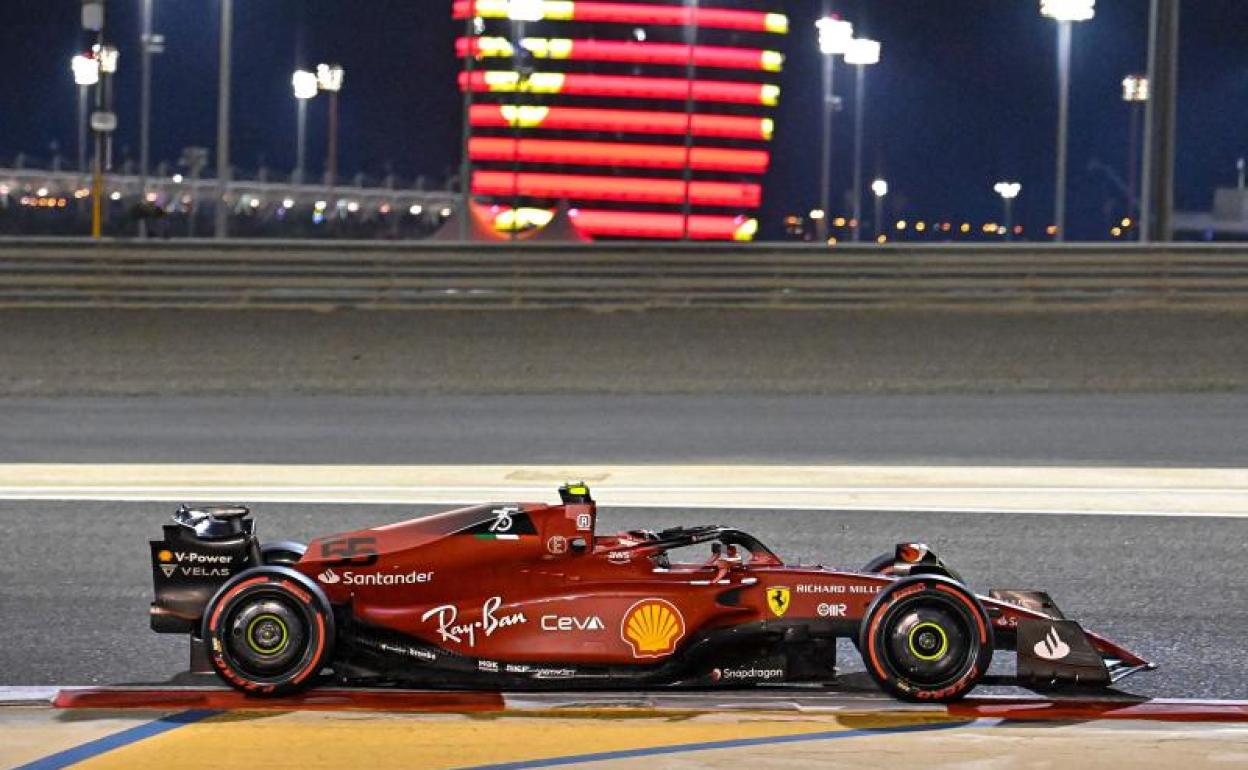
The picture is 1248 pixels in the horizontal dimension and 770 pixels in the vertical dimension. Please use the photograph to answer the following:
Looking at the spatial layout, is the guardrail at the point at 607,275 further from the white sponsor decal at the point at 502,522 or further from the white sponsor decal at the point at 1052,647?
the white sponsor decal at the point at 1052,647

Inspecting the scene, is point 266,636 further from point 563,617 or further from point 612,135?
point 612,135

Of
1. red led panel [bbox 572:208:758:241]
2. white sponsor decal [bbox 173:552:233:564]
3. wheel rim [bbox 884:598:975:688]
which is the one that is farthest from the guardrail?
red led panel [bbox 572:208:758:241]

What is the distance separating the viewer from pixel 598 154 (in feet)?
402

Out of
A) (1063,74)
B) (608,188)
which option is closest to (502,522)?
(1063,74)

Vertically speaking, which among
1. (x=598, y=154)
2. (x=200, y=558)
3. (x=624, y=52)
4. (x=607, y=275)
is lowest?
(x=200, y=558)

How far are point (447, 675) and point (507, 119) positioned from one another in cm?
11708

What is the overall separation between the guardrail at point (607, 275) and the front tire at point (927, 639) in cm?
1642

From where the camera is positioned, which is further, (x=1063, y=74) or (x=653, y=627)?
(x=1063, y=74)

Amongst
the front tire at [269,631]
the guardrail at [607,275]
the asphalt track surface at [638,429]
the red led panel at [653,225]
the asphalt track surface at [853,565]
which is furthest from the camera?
the red led panel at [653,225]

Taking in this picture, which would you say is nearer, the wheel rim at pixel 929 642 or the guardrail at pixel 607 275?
the wheel rim at pixel 929 642

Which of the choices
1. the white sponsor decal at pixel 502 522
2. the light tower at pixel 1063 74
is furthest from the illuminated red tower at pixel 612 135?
the white sponsor decal at pixel 502 522

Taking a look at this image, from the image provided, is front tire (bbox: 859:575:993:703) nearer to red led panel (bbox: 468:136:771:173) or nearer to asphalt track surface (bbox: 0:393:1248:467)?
asphalt track surface (bbox: 0:393:1248:467)

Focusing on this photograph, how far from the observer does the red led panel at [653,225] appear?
119 meters

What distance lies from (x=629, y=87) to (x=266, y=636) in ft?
395
